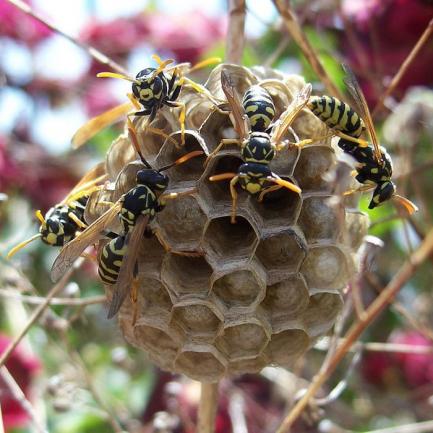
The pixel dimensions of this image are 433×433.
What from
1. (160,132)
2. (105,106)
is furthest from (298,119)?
(105,106)

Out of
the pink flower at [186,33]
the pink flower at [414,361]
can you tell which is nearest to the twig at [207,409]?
the pink flower at [414,361]

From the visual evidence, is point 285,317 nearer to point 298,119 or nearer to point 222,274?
point 222,274

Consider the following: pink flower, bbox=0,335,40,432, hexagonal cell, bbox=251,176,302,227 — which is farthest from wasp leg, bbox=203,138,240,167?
pink flower, bbox=0,335,40,432

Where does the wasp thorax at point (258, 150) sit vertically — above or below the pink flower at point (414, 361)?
below

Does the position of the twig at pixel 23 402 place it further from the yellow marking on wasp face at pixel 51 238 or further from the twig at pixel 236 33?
the twig at pixel 236 33

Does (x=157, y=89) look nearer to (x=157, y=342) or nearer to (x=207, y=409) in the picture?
(x=157, y=342)

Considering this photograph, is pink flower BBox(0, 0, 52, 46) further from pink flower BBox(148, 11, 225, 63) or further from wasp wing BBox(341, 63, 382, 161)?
wasp wing BBox(341, 63, 382, 161)
